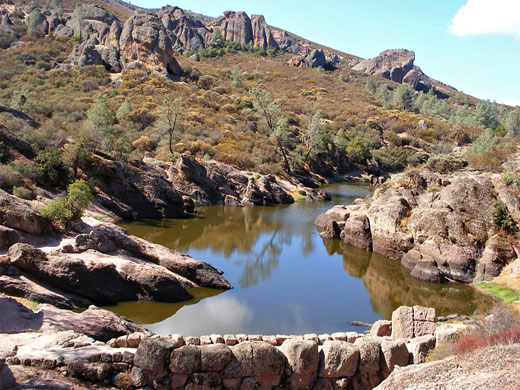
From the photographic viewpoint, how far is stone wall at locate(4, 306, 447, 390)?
373 inches

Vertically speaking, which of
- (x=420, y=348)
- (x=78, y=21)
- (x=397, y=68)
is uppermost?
(x=397, y=68)

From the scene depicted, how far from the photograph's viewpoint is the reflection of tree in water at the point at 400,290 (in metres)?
20.0

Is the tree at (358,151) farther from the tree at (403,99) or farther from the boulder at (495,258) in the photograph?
the boulder at (495,258)

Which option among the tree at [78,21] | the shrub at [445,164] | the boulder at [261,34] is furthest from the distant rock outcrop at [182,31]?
the shrub at [445,164]

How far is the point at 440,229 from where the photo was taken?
24.8 m

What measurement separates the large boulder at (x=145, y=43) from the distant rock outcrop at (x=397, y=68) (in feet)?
385

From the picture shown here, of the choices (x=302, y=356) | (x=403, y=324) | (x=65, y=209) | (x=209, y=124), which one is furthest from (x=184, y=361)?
(x=209, y=124)

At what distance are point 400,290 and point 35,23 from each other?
3698 inches

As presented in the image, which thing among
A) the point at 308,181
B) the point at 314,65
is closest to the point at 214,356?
the point at 308,181

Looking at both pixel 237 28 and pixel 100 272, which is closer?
pixel 100 272

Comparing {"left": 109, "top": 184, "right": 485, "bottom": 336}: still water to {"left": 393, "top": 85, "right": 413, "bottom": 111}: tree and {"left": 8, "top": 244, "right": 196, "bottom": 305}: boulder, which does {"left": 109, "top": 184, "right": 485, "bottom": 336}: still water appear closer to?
{"left": 8, "top": 244, "right": 196, "bottom": 305}: boulder

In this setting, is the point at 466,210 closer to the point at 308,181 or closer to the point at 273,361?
the point at 273,361

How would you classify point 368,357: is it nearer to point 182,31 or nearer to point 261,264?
point 261,264

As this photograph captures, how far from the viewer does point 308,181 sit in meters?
58.9
